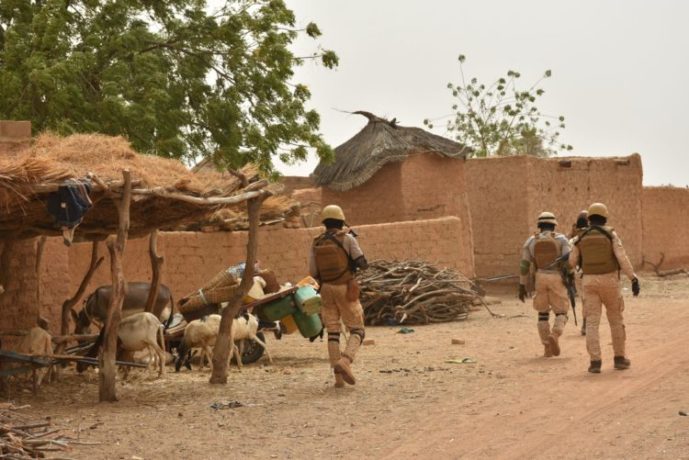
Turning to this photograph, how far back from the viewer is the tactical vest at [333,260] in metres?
12.0

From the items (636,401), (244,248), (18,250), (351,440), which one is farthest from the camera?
(244,248)

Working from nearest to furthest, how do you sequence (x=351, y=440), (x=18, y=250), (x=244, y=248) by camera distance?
1. (x=351, y=440)
2. (x=18, y=250)
3. (x=244, y=248)

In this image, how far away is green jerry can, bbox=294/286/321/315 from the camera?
1387cm

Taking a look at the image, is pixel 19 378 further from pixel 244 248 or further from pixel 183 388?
pixel 244 248

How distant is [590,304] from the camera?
1246 cm

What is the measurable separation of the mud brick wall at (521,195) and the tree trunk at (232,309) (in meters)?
12.7

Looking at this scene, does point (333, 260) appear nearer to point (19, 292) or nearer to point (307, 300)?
point (307, 300)

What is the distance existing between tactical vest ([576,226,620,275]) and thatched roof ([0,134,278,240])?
3.45 m

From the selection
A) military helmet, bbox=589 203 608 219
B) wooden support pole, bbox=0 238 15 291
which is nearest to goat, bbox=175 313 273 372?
wooden support pole, bbox=0 238 15 291

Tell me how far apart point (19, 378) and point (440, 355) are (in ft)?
16.9

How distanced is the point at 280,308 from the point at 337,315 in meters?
2.15

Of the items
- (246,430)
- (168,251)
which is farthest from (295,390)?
(168,251)

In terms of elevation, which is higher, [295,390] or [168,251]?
[168,251]

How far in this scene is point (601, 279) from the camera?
40.5ft
